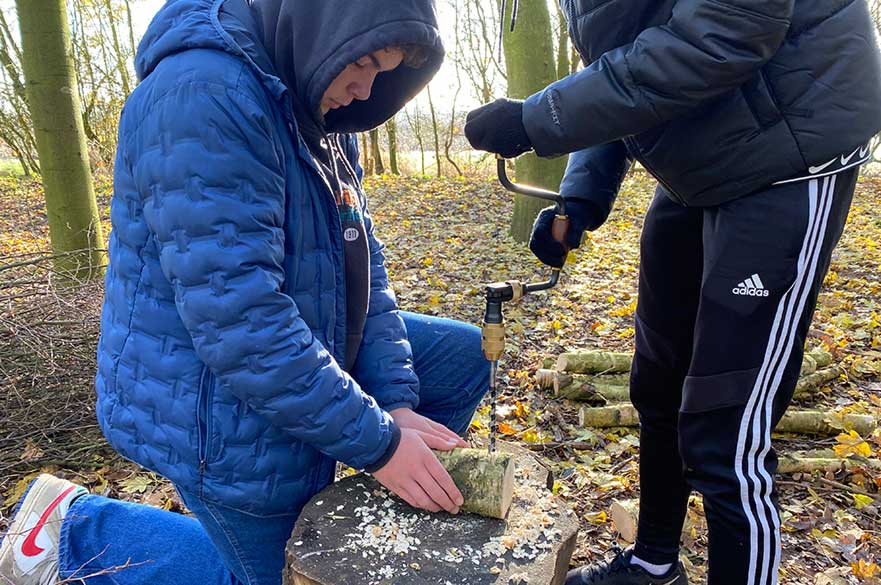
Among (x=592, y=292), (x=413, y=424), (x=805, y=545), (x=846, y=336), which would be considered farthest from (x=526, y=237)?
(x=413, y=424)

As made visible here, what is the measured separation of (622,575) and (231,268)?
1.69 metres

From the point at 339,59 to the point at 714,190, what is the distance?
978mm

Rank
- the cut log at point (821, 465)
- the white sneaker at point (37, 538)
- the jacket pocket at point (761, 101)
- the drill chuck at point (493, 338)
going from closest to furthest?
the jacket pocket at point (761, 101)
the drill chuck at point (493, 338)
the white sneaker at point (37, 538)
the cut log at point (821, 465)

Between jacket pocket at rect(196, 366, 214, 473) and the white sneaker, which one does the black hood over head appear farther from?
the white sneaker

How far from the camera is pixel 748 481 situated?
5.20 ft

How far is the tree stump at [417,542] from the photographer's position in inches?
56.3

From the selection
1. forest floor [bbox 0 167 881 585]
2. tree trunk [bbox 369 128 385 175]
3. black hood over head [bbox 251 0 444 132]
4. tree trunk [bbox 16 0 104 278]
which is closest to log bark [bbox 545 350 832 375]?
forest floor [bbox 0 167 881 585]

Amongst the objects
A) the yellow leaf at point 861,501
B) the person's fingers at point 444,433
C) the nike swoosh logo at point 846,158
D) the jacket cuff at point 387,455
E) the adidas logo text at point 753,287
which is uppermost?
the nike swoosh logo at point 846,158

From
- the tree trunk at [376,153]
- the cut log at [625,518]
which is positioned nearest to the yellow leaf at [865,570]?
the cut log at [625,518]

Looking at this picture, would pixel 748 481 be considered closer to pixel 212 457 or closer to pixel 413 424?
pixel 413 424

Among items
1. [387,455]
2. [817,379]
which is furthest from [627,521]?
[817,379]

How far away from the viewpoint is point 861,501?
2.56m

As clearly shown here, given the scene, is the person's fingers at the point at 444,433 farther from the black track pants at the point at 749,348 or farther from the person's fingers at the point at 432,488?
the black track pants at the point at 749,348

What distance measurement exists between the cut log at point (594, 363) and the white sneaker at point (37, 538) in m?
2.45
